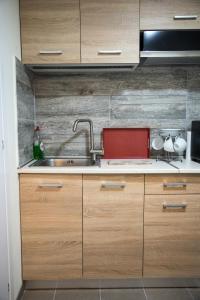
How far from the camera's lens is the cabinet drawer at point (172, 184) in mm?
1640

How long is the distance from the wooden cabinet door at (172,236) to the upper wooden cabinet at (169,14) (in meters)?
1.23

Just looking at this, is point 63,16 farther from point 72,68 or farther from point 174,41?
point 174,41

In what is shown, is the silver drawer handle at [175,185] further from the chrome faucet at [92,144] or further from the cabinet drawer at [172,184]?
the chrome faucet at [92,144]

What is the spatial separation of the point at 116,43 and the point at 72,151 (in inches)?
38.6

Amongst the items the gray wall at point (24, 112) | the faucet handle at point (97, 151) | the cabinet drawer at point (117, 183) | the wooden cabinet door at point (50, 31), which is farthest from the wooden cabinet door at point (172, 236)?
the wooden cabinet door at point (50, 31)

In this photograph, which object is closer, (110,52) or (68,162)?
(110,52)

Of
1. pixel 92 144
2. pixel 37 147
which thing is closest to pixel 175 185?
pixel 92 144

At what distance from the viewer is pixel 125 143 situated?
6.95 feet

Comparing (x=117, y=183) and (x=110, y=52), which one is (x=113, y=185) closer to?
(x=117, y=183)

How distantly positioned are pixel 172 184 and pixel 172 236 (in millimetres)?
381

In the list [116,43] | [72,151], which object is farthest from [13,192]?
[116,43]

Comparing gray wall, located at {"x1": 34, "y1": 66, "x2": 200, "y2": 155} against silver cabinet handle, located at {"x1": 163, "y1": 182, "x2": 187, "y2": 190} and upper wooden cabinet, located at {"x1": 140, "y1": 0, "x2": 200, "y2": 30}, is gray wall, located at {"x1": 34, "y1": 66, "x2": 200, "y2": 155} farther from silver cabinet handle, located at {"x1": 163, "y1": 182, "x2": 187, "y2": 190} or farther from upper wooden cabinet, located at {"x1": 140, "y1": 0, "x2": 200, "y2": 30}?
silver cabinet handle, located at {"x1": 163, "y1": 182, "x2": 187, "y2": 190}

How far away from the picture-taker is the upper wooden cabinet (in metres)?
1.70

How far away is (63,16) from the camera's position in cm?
170
